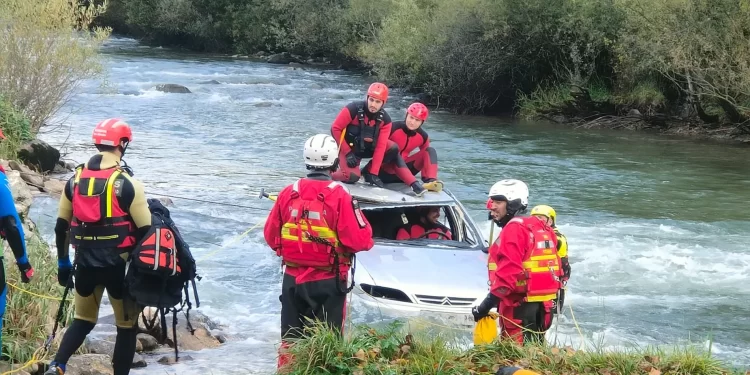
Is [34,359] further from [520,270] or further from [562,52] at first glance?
[562,52]

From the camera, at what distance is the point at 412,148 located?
32.6ft

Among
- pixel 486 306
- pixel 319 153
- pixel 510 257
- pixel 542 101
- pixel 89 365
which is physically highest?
pixel 319 153

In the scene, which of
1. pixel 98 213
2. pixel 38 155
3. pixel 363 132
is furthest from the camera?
pixel 38 155

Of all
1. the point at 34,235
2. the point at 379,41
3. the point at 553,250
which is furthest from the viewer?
the point at 379,41

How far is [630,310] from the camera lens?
9.70 m

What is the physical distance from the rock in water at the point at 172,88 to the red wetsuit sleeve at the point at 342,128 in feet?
67.7

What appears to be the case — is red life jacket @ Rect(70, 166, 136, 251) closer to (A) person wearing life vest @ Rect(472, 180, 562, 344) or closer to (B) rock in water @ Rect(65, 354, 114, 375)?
(B) rock in water @ Rect(65, 354, 114, 375)

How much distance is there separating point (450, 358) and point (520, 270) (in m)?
0.80

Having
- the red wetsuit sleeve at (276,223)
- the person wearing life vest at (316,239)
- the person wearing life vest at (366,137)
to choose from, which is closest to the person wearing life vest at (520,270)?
the person wearing life vest at (316,239)

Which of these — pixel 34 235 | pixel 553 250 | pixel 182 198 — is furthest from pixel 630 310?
pixel 182 198

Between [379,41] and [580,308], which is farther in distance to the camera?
[379,41]

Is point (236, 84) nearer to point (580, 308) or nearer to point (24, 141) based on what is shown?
point (24, 141)

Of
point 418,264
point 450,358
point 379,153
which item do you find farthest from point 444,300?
point 379,153

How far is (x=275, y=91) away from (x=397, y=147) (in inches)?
865
